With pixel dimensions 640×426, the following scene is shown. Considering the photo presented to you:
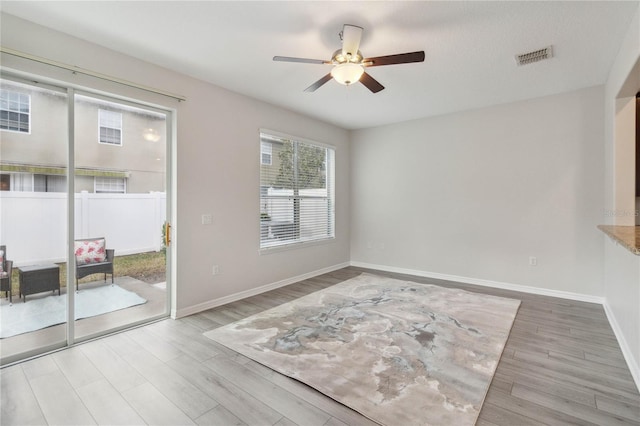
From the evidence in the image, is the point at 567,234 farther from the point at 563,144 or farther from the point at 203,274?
the point at 203,274

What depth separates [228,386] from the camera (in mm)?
2156

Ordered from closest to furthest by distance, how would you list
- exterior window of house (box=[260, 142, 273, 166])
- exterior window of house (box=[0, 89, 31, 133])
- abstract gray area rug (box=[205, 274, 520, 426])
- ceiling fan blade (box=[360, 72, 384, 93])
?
1. abstract gray area rug (box=[205, 274, 520, 426])
2. exterior window of house (box=[0, 89, 31, 133])
3. ceiling fan blade (box=[360, 72, 384, 93])
4. exterior window of house (box=[260, 142, 273, 166])

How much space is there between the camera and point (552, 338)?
2.89 meters

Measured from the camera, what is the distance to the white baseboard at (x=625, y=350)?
7.10ft

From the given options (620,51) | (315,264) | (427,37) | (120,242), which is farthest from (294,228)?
(620,51)

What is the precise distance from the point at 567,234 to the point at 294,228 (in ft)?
13.2

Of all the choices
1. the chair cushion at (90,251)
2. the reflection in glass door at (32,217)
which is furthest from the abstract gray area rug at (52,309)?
the chair cushion at (90,251)

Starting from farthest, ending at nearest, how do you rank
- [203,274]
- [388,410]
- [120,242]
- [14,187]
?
[203,274]
[120,242]
[14,187]
[388,410]

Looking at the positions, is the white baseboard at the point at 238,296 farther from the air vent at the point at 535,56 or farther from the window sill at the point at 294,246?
the air vent at the point at 535,56

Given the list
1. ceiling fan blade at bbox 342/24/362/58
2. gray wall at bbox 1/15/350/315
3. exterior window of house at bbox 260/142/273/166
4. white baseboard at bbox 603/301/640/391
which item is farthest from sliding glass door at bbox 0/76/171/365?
white baseboard at bbox 603/301/640/391

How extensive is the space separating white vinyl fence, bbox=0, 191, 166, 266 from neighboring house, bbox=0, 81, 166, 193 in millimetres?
94

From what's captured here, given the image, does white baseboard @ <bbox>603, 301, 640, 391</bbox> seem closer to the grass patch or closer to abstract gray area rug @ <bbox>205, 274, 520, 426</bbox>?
abstract gray area rug @ <bbox>205, 274, 520, 426</bbox>

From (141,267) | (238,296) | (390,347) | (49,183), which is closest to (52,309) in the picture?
(141,267)

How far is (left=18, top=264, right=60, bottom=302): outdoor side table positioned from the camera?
263cm
